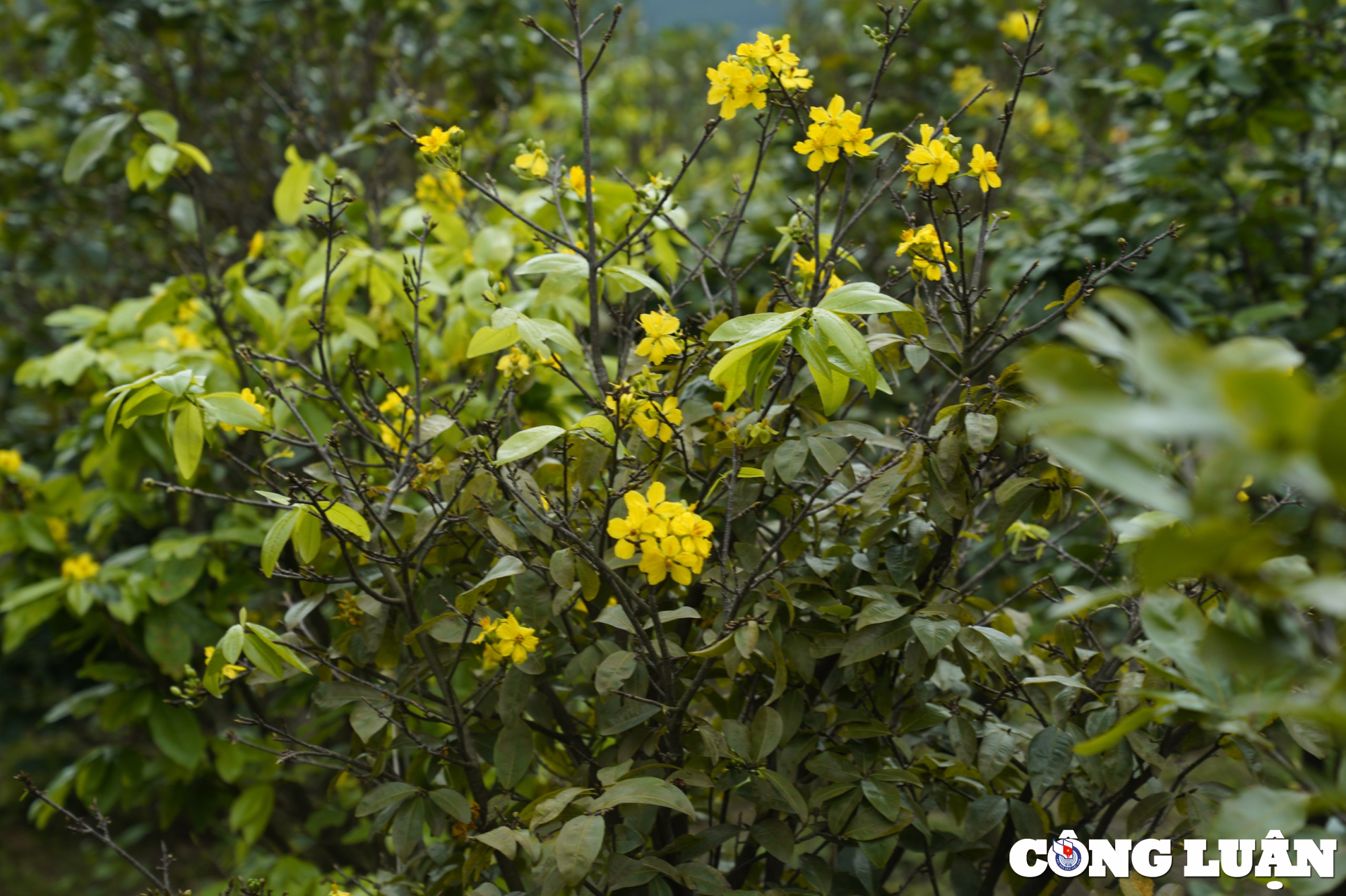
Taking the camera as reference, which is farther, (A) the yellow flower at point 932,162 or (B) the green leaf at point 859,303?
(A) the yellow flower at point 932,162

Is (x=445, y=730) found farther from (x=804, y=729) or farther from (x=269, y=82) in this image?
(x=269, y=82)

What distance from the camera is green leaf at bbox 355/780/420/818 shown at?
135 centimetres

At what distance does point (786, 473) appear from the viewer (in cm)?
129

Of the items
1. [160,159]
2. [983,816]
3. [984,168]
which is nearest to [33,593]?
[160,159]

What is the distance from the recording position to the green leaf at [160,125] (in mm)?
2141

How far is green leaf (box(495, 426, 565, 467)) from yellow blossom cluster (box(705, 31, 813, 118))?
0.54 meters

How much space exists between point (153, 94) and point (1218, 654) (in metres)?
4.20

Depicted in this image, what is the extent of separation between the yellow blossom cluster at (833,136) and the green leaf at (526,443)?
550 millimetres

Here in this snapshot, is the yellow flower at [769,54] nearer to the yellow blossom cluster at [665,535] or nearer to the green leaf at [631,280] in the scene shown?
the green leaf at [631,280]

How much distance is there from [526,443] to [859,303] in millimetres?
486

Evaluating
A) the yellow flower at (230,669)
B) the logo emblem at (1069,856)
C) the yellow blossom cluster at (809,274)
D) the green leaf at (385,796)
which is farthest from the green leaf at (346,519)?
the logo emblem at (1069,856)

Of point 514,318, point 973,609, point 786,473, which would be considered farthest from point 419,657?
point 973,609


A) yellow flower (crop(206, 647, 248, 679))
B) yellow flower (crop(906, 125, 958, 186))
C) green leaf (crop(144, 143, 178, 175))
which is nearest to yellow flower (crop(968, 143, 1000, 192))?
yellow flower (crop(906, 125, 958, 186))

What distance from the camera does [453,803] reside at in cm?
137
